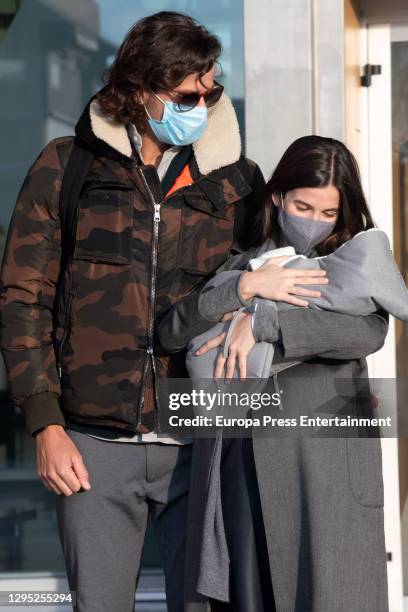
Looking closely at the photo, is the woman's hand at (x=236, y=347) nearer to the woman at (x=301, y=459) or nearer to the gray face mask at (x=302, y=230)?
the woman at (x=301, y=459)

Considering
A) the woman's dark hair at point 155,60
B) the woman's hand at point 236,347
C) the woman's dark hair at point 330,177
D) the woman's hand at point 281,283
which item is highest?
the woman's dark hair at point 155,60

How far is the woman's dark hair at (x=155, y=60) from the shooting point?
8.32ft

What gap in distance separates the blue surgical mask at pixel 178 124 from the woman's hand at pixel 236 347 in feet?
1.54

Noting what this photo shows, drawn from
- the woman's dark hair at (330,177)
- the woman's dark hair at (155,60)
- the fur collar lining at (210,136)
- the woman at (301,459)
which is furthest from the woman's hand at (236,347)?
the woman's dark hair at (155,60)

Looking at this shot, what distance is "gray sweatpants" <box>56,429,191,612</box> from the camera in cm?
258

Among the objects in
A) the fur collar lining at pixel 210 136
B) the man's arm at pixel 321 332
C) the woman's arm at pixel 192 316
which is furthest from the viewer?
the fur collar lining at pixel 210 136

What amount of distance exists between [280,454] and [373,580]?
0.36 m

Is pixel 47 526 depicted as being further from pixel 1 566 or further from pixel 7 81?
pixel 7 81

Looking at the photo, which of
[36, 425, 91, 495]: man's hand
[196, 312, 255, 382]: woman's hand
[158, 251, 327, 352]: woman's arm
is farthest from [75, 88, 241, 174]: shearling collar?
[36, 425, 91, 495]: man's hand

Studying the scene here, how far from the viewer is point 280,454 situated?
2475 millimetres

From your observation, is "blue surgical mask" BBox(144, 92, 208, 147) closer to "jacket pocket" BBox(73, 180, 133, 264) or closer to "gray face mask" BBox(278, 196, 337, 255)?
"jacket pocket" BBox(73, 180, 133, 264)

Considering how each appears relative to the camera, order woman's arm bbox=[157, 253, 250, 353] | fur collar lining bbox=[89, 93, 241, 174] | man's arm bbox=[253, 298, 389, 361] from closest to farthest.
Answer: man's arm bbox=[253, 298, 389, 361] < woman's arm bbox=[157, 253, 250, 353] < fur collar lining bbox=[89, 93, 241, 174]

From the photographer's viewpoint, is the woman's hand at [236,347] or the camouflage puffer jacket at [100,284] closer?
the woman's hand at [236,347]

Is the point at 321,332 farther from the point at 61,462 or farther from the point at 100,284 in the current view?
the point at 61,462
